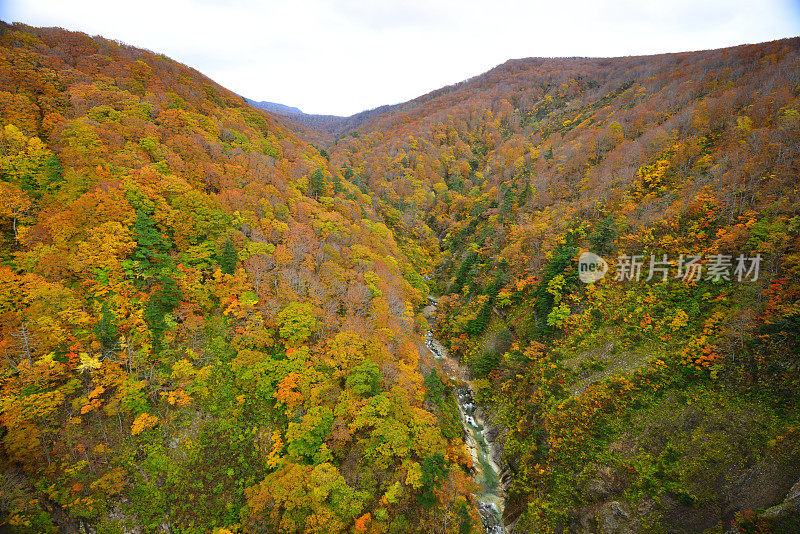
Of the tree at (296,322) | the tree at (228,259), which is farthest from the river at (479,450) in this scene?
the tree at (228,259)

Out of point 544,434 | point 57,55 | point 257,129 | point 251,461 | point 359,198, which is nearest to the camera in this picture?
point 251,461

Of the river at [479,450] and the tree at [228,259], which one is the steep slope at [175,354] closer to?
the tree at [228,259]

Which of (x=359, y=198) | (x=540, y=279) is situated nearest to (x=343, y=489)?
(x=540, y=279)

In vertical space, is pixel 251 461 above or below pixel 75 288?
below

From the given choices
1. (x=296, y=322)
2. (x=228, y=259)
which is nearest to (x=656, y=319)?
(x=296, y=322)

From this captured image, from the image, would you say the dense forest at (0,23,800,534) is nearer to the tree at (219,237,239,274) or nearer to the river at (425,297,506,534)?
the tree at (219,237,239,274)

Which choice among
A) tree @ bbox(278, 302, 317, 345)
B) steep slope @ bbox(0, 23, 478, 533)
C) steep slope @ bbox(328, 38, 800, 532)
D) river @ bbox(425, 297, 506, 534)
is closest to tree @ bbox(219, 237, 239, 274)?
steep slope @ bbox(0, 23, 478, 533)

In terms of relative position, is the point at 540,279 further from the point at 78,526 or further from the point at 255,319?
the point at 78,526
